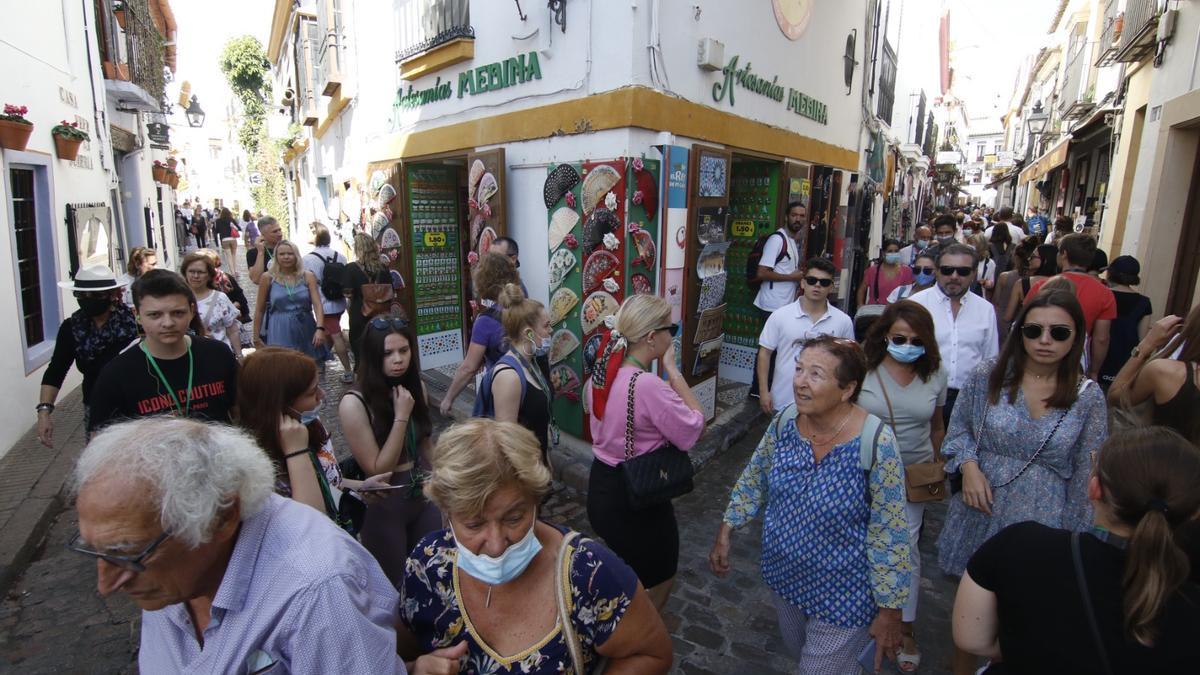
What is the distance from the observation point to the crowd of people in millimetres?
1288

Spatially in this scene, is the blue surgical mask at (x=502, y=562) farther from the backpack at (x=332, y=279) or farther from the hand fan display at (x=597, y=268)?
the backpack at (x=332, y=279)

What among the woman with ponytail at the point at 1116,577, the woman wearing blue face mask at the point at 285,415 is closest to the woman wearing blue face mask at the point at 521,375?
the woman wearing blue face mask at the point at 285,415

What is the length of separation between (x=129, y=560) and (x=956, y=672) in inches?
99.3

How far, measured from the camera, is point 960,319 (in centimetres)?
374

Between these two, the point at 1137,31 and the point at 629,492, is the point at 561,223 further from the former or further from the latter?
the point at 1137,31

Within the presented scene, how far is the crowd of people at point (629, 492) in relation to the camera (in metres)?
1.29

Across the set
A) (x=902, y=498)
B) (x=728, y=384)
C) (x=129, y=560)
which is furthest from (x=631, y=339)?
(x=728, y=384)

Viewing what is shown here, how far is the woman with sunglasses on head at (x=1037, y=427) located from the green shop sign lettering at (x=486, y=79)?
4267 mm

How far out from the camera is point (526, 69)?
5445mm

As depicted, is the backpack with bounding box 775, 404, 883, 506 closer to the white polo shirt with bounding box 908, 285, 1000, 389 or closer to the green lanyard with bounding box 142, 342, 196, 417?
the white polo shirt with bounding box 908, 285, 1000, 389

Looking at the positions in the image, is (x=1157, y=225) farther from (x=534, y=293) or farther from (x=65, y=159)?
(x=65, y=159)

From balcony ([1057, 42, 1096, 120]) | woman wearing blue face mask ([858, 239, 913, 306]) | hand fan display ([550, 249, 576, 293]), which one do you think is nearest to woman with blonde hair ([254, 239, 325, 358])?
hand fan display ([550, 249, 576, 293])

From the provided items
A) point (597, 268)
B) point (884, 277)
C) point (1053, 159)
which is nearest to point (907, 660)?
point (597, 268)

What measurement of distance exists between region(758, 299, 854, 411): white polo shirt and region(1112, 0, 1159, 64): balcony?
6768 mm
